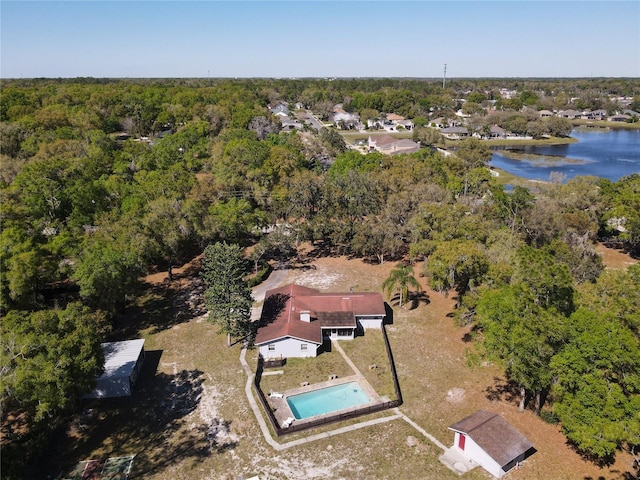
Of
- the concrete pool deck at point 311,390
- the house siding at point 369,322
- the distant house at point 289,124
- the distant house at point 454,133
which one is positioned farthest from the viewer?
A: the distant house at point 454,133

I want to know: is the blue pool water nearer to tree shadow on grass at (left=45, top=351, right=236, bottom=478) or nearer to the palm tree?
tree shadow on grass at (left=45, top=351, right=236, bottom=478)

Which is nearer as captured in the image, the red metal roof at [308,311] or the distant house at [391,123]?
the red metal roof at [308,311]

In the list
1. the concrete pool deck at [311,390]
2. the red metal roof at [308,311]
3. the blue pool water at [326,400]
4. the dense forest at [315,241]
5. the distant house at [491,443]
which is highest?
the dense forest at [315,241]

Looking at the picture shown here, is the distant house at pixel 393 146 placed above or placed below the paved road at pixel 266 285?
above

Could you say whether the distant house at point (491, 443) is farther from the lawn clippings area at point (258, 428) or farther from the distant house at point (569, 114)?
the distant house at point (569, 114)

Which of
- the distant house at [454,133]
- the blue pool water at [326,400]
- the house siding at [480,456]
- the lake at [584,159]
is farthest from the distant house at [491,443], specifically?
the distant house at [454,133]

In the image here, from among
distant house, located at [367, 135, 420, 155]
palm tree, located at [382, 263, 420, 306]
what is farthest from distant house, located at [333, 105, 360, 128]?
palm tree, located at [382, 263, 420, 306]

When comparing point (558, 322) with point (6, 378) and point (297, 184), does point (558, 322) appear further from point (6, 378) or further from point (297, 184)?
point (297, 184)

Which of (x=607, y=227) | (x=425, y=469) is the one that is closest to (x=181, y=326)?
(x=425, y=469)

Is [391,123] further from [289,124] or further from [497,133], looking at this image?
[289,124]
